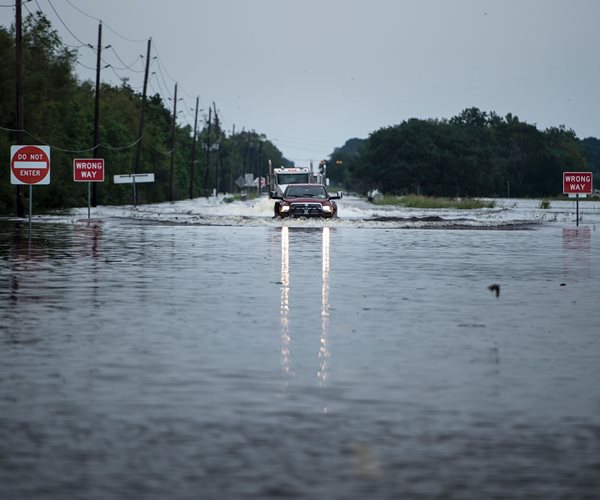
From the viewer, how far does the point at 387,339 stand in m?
13.2

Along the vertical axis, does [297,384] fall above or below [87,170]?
below

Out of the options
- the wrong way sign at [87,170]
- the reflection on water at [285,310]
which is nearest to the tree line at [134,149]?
the wrong way sign at [87,170]

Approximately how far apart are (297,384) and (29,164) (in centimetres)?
2339

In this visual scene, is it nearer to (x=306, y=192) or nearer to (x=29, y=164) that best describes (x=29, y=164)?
(x=29, y=164)

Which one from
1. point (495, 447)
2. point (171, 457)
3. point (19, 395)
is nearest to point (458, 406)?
point (495, 447)

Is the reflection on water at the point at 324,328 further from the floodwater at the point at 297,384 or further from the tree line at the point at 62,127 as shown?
the tree line at the point at 62,127

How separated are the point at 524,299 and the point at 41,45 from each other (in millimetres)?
68887

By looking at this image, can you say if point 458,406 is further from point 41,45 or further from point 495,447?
point 41,45

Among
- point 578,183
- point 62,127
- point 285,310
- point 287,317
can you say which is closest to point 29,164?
point 285,310

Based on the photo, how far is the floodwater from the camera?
7105 millimetres

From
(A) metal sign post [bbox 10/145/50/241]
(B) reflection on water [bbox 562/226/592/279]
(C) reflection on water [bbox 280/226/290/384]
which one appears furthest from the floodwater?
(A) metal sign post [bbox 10/145/50/241]

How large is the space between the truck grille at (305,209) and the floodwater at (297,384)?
26.8 m

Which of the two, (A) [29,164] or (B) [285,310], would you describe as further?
(A) [29,164]

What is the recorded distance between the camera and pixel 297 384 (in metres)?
10.3
